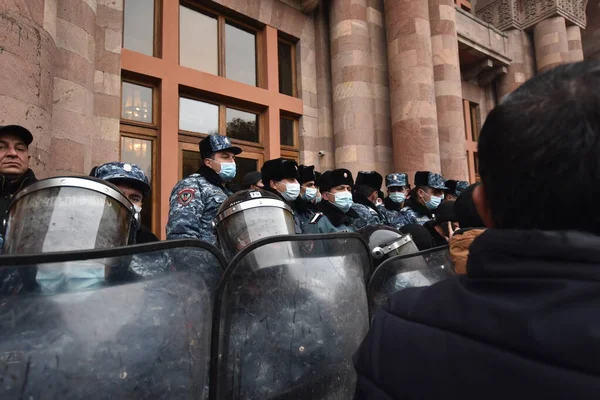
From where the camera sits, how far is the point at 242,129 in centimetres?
728

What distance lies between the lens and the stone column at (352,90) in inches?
305

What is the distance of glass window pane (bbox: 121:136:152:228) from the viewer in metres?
5.72

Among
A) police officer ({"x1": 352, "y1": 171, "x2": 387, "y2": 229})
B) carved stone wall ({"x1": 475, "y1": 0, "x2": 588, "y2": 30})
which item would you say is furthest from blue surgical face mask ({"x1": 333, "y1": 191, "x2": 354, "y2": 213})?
carved stone wall ({"x1": 475, "y1": 0, "x2": 588, "y2": 30})

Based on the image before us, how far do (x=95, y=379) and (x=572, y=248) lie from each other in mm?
1026

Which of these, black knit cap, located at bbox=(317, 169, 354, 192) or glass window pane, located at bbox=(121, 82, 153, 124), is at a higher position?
glass window pane, located at bbox=(121, 82, 153, 124)

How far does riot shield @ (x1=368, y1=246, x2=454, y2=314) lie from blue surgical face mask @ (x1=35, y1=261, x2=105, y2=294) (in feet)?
3.32

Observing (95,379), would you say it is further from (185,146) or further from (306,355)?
(185,146)

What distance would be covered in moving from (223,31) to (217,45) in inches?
13.3

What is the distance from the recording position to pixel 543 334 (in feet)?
1.78

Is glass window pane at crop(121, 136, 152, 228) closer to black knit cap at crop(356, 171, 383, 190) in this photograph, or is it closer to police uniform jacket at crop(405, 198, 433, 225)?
black knit cap at crop(356, 171, 383, 190)

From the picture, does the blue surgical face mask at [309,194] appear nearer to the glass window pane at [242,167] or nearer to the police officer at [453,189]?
the glass window pane at [242,167]

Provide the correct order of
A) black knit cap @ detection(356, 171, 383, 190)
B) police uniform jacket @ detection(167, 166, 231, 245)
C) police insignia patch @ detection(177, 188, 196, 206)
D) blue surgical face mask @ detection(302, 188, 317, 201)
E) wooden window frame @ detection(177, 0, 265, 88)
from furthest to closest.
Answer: wooden window frame @ detection(177, 0, 265, 88) < black knit cap @ detection(356, 171, 383, 190) < blue surgical face mask @ detection(302, 188, 317, 201) < police insignia patch @ detection(177, 188, 196, 206) < police uniform jacket @ detection(167, 166, 231, 245)

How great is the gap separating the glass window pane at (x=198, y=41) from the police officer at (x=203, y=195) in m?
3.86

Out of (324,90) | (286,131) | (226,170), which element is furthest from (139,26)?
(226,170)
